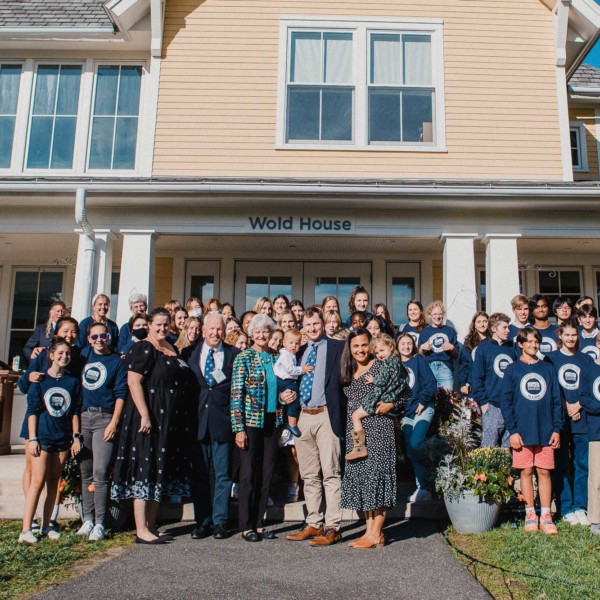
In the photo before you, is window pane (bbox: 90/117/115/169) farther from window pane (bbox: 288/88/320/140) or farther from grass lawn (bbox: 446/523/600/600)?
grass lawn (bbox: 446/523/600/600)

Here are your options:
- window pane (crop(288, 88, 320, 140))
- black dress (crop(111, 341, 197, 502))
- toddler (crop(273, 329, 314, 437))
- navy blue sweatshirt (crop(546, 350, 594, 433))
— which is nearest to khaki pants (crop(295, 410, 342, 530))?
toddler (crop(273, 329, 314, 437))

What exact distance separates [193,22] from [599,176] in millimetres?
8141

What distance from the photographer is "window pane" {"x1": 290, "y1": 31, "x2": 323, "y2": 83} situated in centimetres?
1026

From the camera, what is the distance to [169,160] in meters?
9.97

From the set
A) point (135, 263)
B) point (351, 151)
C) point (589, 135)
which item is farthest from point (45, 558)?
point (589, 135)

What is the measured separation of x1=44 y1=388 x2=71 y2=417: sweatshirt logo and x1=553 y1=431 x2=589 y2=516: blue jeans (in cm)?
434

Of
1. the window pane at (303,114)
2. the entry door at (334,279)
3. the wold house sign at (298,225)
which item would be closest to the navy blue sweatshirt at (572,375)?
the wold house sign at (298,225)

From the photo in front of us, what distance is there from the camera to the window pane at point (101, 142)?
33.9ft

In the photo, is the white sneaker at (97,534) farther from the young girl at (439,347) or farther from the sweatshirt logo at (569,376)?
the sweatshirt logo at (569,376)

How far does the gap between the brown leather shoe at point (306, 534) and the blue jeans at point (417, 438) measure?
1.30 meters

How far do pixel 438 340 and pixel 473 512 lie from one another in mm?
2178

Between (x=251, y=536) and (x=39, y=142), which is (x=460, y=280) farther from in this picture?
(x=39, y=142)

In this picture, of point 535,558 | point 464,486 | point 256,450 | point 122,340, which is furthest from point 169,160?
point 535,558

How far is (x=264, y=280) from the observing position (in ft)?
34.4
